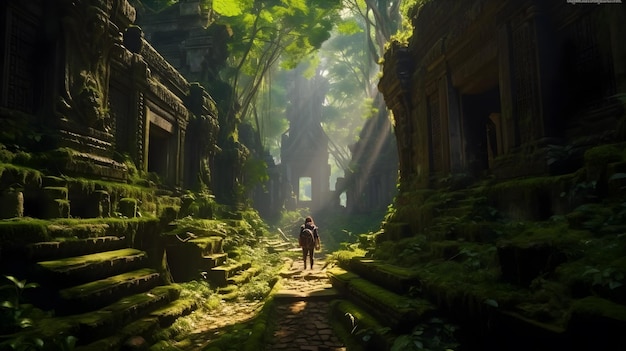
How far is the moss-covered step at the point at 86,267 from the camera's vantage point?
154 inches

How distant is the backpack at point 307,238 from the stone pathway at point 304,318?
1.85 m

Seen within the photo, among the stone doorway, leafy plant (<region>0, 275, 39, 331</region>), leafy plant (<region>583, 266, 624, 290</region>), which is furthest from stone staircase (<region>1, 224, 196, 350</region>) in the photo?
the stone doorway

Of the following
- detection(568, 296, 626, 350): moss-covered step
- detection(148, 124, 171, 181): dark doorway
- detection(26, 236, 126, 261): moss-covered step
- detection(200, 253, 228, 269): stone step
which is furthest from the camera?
detection(148, 124, 171, 181): dark doorway

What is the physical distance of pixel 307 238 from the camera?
1082cm

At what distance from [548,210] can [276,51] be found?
18192mm

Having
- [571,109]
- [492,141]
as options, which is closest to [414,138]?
[492,141]

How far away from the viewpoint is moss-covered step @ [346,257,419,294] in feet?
15.8

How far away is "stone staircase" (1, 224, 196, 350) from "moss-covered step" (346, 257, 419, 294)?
304 centimetres

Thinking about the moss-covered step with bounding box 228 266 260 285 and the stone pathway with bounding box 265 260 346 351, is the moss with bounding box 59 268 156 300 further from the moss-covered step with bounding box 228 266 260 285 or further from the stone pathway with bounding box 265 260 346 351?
the moss-covered step with bounding box 228 266 260 285

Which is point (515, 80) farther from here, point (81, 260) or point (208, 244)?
point (81, 260)

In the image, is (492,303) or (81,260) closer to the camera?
(492,303)

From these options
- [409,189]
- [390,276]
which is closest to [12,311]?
[390,276]

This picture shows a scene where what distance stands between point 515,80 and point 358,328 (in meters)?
5.10

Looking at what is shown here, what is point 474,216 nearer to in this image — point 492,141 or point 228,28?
point 492,141
